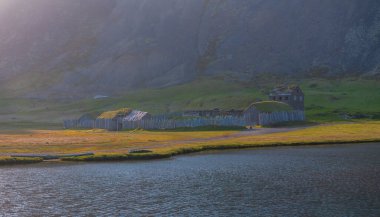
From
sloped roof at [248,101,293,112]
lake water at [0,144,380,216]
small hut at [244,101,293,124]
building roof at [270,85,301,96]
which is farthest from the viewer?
building roof at [270,85,301,96]

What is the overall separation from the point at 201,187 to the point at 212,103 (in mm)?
121872

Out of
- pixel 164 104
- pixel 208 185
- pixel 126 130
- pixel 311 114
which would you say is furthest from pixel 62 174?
pixel 164 104

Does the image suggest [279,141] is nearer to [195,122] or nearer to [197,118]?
[195,122]

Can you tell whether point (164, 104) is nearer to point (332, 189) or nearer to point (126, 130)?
point (126, 130)

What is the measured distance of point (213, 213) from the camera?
121 ft

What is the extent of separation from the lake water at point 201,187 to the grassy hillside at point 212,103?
2968 inches

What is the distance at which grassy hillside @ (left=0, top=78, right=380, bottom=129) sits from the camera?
5778 inches

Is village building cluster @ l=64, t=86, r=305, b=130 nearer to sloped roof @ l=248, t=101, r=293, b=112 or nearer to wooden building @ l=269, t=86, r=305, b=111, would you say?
sloped roof @ l=248, t=101, r=293, b=112

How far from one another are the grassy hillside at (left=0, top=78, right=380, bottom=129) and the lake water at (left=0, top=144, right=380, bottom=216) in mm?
75392

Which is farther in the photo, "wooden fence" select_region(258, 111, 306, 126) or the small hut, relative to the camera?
the small hut

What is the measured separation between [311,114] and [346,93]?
128ft

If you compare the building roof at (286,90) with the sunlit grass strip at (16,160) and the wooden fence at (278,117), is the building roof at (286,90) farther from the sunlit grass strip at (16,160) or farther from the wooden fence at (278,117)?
the sunlit grass strip at (16,160)

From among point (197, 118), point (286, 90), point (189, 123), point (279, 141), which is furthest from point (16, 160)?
point (286, 90)

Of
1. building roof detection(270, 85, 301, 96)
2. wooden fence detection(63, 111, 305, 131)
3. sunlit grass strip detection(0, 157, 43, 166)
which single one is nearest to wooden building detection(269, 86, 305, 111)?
building roof detection(270, 85, 301, 96)
